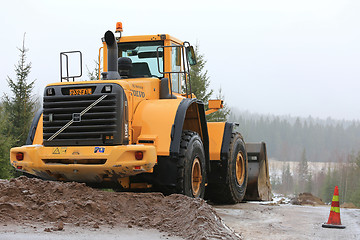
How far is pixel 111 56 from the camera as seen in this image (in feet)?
27.1

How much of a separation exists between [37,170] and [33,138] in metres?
1.01

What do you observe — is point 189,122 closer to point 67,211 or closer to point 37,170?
point 37,170

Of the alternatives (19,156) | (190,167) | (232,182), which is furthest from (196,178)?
(19,156)

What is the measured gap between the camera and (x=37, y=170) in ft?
25.3

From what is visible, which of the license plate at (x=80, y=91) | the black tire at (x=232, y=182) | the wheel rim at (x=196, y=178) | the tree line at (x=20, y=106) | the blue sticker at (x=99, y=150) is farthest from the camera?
the tree line at (x=20, y=106)

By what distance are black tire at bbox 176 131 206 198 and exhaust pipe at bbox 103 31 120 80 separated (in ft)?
5.10

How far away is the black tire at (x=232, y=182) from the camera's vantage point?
10.2 m

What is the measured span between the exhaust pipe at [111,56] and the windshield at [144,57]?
2.69ft

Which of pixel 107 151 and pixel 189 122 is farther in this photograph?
pixel 189 122

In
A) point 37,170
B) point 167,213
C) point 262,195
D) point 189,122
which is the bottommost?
point 262,195

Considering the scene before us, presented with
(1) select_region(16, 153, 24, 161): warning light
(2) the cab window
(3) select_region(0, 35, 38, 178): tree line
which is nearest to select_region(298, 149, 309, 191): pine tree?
(3) select_region(0, 35, 38, 178): tree line

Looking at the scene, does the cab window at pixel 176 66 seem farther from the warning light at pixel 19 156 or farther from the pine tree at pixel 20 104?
the pine tree at pixel 20 104

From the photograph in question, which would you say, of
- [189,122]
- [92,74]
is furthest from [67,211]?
[92,74]

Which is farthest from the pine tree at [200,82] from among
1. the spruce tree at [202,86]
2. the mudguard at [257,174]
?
the mudguard at [257,174]
